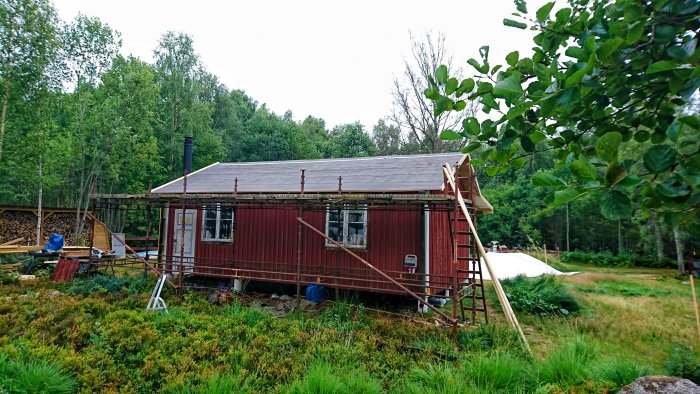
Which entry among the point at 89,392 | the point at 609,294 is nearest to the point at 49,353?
the point at 89,392

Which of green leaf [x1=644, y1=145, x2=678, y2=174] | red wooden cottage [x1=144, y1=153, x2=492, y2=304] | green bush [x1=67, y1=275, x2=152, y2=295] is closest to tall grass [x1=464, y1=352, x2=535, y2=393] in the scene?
red wooden cottage [x1=144, y1=153, x2=492, y2=304]

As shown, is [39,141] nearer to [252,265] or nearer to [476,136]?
[252,265]

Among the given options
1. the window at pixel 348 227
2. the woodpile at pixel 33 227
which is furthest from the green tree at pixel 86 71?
the window at pixel 348 227

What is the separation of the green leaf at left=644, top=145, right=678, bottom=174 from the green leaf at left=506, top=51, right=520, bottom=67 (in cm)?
90

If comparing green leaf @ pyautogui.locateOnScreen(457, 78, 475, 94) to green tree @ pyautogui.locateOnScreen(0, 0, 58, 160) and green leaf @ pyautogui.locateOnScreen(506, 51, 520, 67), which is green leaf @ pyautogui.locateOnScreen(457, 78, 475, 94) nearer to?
green leaf @ pyautogui.locateOnScreen(506, 51, 520, 67)

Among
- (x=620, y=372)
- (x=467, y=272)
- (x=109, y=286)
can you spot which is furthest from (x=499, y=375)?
(x=109, y=286)

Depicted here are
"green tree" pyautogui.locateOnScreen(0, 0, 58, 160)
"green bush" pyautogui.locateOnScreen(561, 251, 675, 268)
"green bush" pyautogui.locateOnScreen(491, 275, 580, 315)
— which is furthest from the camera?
"green bush" pyautogui.locateOnScreen(561, 251, 675, 268)

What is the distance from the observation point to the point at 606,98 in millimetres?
1754

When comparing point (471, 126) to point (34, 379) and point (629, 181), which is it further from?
point (34, 379)

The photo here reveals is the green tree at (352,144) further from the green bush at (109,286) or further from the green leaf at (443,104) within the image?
the green leaf at (443,104)

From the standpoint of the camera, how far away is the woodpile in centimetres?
1695

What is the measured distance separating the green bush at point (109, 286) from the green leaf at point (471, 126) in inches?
438

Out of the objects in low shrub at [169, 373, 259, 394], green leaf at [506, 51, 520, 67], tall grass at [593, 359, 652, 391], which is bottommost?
low shrub at [169, 373, 259, 394]

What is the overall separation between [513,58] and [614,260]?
2998 cm
